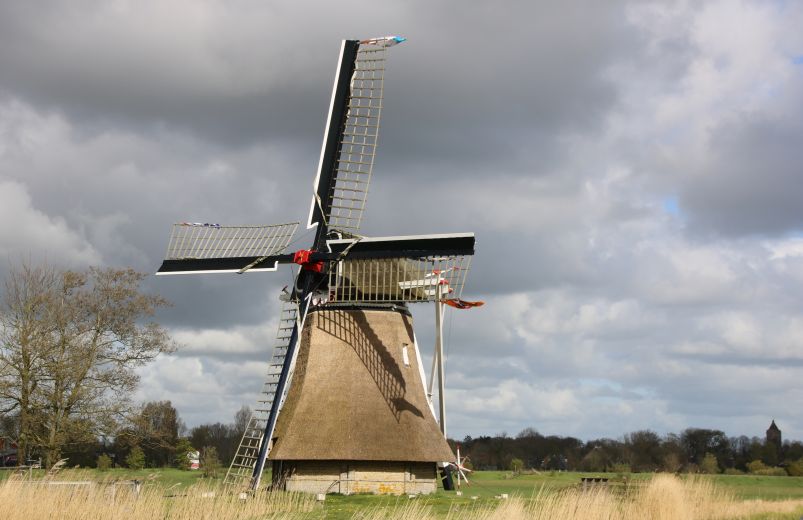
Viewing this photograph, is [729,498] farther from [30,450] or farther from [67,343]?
[30,450]

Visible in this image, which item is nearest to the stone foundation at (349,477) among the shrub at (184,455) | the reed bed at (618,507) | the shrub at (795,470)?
the reed bed at (618,507)

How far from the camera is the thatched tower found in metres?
22.8

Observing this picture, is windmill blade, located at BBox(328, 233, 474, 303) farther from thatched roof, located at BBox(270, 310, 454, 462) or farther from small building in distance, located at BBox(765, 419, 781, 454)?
small building in distance, located at BBox(765, 419, 781, 454)

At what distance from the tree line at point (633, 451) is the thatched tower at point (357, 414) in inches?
1672

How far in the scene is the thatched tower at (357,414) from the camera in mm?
22844

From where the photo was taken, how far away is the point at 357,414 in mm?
23266

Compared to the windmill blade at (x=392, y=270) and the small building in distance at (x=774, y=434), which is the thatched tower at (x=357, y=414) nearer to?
the windmill blade at (x=392, y=270)

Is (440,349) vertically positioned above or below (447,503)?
above

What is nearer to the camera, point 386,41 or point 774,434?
point 386,41

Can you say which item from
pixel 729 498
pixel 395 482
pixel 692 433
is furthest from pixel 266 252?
pixel 692 433

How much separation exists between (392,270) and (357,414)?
11.8 feet

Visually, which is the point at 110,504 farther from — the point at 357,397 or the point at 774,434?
the point at 774,434

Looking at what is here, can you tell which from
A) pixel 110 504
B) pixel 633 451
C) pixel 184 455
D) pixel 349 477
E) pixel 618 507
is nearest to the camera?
pixel 110 504

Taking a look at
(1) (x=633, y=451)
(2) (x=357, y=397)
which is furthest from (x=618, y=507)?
(1) (x=633, y=451)
